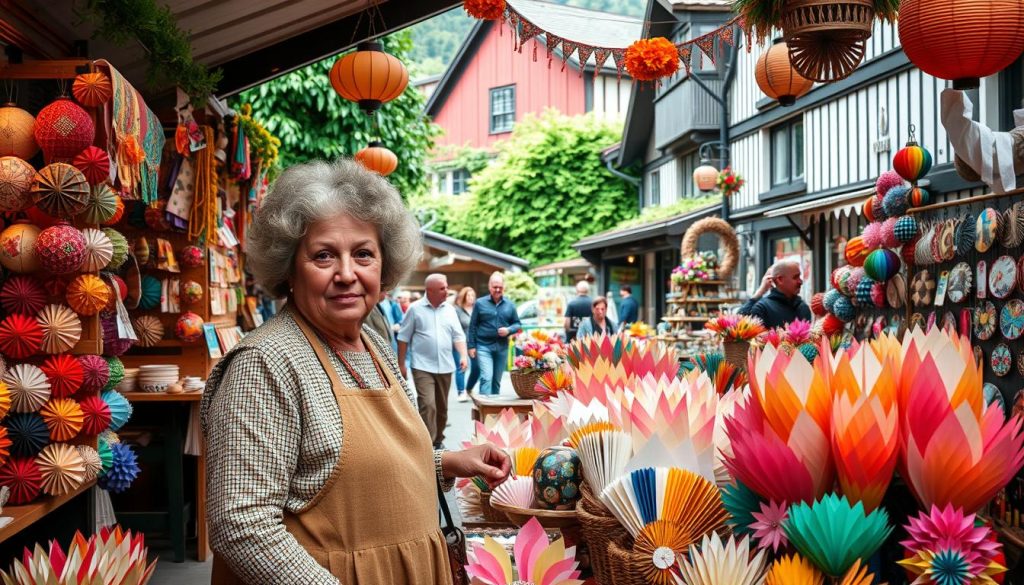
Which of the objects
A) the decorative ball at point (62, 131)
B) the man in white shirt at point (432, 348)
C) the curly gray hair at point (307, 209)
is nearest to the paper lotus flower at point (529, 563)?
the curly gray hair at point (307, 209)

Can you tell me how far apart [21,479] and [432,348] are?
5.80 meters

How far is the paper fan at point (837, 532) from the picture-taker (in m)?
1.35

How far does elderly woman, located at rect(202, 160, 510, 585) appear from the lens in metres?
1.70

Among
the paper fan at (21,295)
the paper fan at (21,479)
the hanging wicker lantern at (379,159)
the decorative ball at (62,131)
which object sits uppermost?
the hanging wicker lantern at (379,159)

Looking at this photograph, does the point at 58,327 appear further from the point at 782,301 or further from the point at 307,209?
the point at 782,301

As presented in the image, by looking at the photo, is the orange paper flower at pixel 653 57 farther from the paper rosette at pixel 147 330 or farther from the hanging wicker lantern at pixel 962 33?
the paper rosette at pixel 147 330

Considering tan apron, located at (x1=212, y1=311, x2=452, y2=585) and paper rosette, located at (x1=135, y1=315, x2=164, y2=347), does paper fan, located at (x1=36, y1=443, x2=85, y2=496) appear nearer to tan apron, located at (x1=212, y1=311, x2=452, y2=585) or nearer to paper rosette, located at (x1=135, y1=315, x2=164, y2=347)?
tan apron, located at (x1=212, y1=311, x2=452, y2=585)

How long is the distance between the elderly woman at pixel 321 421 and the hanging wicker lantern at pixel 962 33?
2912 millimetres

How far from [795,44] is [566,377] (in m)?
1.94

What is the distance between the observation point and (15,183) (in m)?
3.28

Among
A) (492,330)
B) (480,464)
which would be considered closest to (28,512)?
(480,464)

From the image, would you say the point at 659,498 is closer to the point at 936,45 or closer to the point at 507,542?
the point at 507,542

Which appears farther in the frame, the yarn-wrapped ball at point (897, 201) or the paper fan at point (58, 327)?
the yarn-wrapped ball at point (897, 201)

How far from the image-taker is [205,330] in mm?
5879
